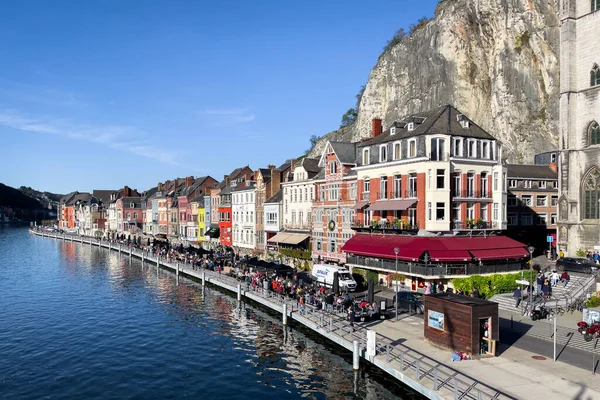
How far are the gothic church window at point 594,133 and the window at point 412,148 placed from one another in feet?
64.3

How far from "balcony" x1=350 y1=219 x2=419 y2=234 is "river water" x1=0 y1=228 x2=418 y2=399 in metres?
13.2

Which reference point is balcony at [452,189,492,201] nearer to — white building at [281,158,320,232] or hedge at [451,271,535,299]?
hedge at [451,271,535,299]

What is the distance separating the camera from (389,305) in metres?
38.0

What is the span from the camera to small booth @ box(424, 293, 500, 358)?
24.7 meters

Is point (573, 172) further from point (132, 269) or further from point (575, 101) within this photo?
point (132, 269)

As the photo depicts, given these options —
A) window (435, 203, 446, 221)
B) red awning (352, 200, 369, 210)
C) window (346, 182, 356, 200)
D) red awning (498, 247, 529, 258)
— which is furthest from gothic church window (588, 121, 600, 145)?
window (346, 182, 356, 200)

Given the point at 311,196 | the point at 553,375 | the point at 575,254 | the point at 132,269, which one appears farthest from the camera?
the point at 132,269

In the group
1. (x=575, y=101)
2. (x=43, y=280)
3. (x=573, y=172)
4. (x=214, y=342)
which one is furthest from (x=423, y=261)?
(x=43, y=280)

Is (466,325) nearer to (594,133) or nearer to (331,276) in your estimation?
(331,276)

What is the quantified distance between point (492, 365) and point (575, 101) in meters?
38.3

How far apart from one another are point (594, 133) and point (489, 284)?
72.0ft

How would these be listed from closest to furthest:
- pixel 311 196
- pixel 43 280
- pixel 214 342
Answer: pixel 214 342
pixel 311 196
pixel 43 280

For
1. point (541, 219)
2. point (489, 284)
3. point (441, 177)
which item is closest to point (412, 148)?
point (441, 177)

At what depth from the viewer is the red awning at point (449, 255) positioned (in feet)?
133
